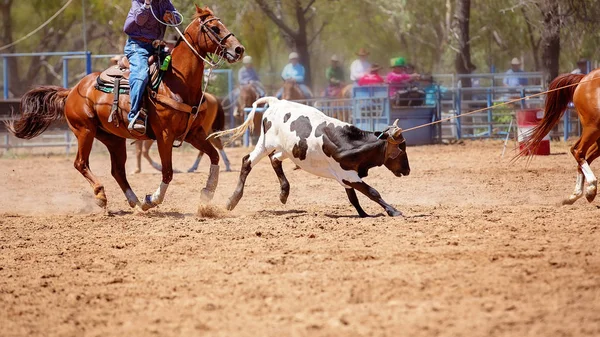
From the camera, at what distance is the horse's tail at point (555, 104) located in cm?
1077

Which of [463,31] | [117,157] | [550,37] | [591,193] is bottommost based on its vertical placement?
[591,193]

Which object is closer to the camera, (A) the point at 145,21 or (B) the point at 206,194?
(A) the point at 145,21

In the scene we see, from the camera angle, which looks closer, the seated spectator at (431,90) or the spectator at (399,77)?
the spectator at (399,77)

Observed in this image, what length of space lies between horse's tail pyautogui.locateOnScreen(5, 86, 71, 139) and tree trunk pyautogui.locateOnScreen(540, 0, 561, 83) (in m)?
13.6

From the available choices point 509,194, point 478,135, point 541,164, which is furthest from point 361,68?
point 509,194

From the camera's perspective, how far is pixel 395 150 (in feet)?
31.2

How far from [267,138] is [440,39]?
98.3ft

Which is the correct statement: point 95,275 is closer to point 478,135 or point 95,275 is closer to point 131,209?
point 131,209

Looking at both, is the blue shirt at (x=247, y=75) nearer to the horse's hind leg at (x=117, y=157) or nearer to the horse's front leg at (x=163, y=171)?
the horse's hind leg at (x=117, y=157)

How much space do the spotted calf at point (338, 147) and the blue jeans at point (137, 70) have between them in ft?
4.80

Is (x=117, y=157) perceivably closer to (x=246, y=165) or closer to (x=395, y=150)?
(x=246, y=165)

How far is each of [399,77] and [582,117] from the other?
11.3m

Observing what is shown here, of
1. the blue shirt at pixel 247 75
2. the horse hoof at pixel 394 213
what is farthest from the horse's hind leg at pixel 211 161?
the blue shirt at pixel 247 75

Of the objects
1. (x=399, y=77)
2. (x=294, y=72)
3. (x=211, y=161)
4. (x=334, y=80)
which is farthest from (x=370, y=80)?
(x=211, y=161)
